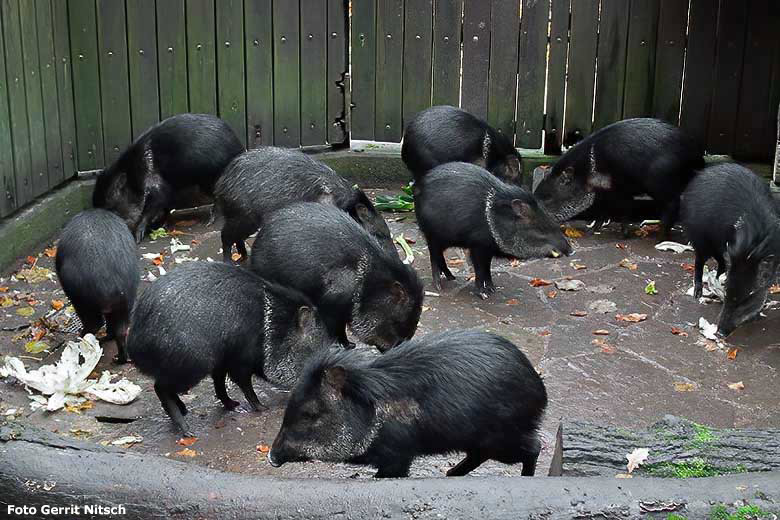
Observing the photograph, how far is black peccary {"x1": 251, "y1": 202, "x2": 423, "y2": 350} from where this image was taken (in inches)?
206

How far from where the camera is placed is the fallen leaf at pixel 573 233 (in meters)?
7.88

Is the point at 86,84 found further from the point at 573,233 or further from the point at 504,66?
the point at 573,233

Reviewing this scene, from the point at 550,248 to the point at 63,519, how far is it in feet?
13.7

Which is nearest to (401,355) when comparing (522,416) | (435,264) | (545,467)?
(522,416)

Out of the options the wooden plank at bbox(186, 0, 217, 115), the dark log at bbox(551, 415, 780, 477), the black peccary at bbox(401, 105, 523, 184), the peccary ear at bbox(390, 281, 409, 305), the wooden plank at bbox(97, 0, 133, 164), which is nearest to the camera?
the dark log at bbox(551, 415, 780, 477)

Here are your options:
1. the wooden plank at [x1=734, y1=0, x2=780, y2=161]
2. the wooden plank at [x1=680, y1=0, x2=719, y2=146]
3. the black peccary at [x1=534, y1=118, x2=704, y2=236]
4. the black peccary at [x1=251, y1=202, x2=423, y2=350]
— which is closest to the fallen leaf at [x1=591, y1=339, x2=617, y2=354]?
the black peccary at [x1=251, y1=202, x2=423, y2=350]

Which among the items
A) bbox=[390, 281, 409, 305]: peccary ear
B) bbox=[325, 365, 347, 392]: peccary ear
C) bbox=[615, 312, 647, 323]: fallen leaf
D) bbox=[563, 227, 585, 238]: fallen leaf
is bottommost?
bbox=[563, 227, 585, 238]: fallen leaf

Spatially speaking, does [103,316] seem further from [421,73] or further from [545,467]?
[421,73]

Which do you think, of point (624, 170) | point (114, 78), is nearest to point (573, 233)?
point (624, 170)

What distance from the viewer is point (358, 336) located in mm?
5340

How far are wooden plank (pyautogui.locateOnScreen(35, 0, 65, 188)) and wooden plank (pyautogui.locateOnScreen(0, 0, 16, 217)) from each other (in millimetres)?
604

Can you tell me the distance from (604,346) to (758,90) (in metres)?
3.53

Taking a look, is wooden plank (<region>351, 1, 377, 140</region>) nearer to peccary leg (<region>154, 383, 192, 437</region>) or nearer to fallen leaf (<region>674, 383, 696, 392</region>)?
fallen leaf (<region>674, 383, 696, 392</region>)

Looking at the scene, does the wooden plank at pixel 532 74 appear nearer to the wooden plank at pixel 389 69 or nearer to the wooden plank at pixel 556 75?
the wooden plank at pixel 556 75
